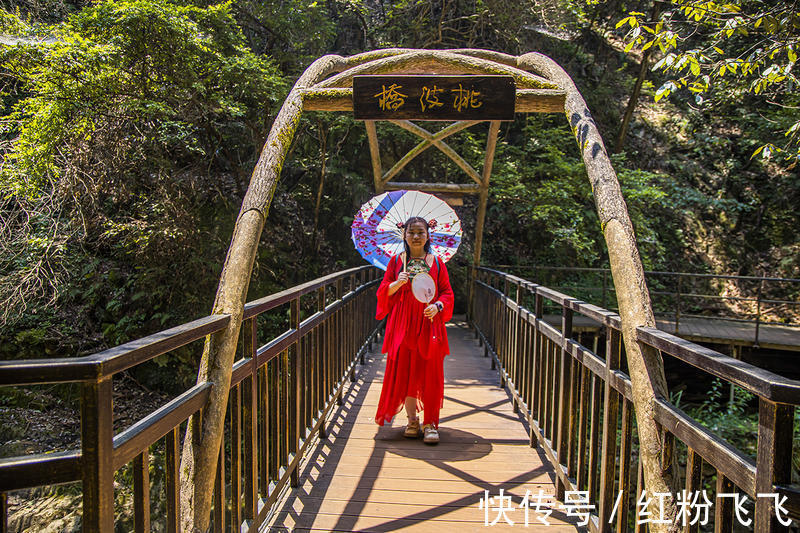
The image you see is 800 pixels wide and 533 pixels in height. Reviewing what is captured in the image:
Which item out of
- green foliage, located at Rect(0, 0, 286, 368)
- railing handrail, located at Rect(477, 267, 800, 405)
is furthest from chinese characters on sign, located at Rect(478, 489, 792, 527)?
green foliage, located at Rect(0, 0, 286, 368)

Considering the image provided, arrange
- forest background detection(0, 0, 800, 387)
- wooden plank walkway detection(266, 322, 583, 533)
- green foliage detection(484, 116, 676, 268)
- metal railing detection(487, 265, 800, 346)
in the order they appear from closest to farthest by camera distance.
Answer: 1. wooden plank walkway detection(266, 322, 583, 533)
2. forest background detection(0, 0, 800, 387)
3. green foliage detection(484, 116, 676, 268)
4. metal railing detection(487, 265, 800, 346)

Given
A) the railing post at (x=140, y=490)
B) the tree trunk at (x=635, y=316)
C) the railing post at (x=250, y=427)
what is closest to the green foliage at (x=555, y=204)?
the tree trunk at (x=635, y=316)

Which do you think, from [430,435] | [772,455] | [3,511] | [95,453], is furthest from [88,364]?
[430,435]

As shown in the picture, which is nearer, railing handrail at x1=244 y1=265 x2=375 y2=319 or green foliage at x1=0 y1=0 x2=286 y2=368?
railing handrail at x1=244 y1=265 x2=375 y2=319

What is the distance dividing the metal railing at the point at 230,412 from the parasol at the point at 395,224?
2.35 ft

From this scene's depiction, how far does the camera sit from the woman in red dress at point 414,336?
3441 millimetres

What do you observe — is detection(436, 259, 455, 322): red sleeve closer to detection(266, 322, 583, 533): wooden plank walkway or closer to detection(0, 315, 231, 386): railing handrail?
detection(266, 322, 583, 533): wooden plank walkway

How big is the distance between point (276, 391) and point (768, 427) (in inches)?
79.9

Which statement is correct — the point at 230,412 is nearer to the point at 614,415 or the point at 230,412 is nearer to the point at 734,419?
the point at 614,415

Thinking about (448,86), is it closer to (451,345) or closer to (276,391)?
(276,391)

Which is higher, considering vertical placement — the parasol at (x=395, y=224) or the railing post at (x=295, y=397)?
the parasol at (x=395, y=224)

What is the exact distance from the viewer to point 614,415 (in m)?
2.18

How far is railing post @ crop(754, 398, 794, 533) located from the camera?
3.44 feet

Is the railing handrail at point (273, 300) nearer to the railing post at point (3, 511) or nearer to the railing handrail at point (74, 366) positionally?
the railing handrail at point (74, 366)
